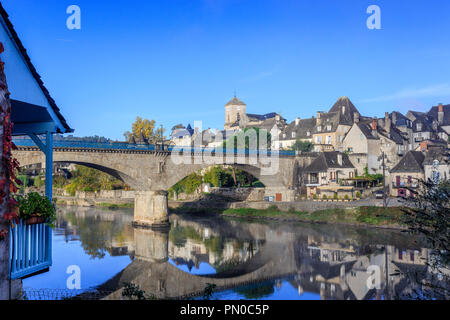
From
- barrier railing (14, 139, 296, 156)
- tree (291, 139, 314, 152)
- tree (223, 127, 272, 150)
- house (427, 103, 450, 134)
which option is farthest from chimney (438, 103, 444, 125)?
barrier railing (14, 139, 296, 156)

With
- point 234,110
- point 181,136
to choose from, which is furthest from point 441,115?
point 181,136

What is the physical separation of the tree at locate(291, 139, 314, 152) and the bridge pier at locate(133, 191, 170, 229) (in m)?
39.3

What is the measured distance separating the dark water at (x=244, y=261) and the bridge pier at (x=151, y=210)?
4.22 ft

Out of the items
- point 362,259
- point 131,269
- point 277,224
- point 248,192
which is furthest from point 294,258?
point 248,192

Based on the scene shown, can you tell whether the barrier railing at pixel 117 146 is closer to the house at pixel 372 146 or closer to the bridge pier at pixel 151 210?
the bridge pier at pixel 151 210

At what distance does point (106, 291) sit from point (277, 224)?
28582 mm

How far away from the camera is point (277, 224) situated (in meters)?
46.6

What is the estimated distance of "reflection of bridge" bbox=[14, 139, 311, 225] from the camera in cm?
3847

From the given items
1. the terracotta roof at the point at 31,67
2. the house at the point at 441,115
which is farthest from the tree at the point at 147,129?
the terracotta roof at the point at 31,67

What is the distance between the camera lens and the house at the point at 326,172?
58531mm
